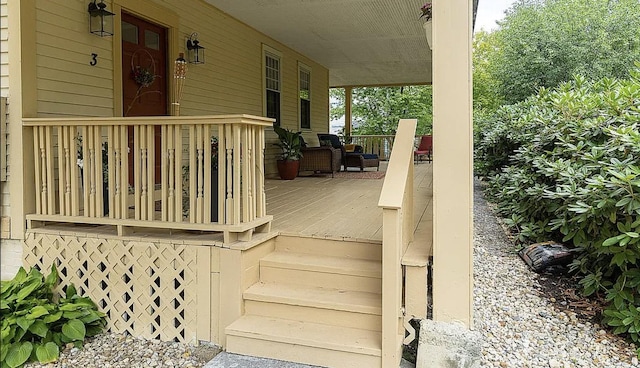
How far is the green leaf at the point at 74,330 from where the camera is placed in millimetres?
2980

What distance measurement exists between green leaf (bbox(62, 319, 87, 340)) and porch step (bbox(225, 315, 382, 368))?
98 cm

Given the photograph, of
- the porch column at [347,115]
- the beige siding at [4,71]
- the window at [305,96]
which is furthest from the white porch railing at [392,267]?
the porch column at [347,115]

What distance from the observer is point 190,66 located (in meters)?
5.85

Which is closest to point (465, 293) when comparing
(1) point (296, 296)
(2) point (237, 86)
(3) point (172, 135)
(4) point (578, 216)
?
(1) point (296, 296)

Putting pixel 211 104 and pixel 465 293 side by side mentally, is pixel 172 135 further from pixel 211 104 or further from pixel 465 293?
pixel 211 104

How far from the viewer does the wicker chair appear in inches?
322

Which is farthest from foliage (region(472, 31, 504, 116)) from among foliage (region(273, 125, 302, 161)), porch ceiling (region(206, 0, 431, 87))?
foliage (region(273, 125, 302, 161))

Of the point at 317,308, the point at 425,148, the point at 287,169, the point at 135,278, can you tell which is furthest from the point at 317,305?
the point at 425,148

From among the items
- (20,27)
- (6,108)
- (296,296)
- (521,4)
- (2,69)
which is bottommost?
(296,296)

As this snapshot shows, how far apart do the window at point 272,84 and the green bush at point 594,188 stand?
4459 mm

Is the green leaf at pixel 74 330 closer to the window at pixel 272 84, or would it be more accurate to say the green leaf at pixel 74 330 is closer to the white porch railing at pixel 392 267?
the white porch railing at pixel 392 267

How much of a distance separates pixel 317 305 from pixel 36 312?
67.1 inches

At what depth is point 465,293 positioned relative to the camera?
101 inches

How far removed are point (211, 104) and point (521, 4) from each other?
58.2 ft
